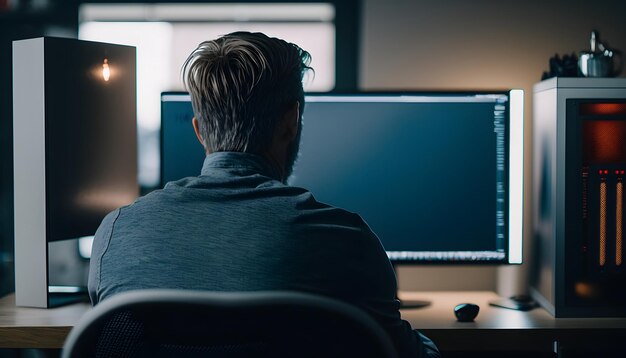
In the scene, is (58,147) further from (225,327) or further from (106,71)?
(225,327)

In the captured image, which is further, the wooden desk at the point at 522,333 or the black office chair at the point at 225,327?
the wooden desk at the point at 522,333

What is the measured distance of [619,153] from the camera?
159 cm

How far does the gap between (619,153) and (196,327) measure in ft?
3.80

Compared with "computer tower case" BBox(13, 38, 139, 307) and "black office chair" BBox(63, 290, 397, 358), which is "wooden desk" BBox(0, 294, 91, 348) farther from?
"black office chair" BBox(63, 290, 397, 358)

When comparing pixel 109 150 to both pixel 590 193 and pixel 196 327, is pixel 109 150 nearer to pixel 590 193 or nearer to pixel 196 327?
pixel 196 327

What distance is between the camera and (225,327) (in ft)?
2.72

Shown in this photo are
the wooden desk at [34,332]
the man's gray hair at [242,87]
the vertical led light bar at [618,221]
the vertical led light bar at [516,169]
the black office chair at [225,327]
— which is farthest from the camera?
the vertical led light bar at [516,169]

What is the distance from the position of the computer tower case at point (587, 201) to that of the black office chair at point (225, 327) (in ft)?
2.78

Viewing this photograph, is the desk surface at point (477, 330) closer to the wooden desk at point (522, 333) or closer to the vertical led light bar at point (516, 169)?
the wooden desk at point (522, 333)

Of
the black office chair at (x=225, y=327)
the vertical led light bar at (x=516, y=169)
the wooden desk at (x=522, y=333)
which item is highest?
the vertical led light bar at (x=516, y=169)

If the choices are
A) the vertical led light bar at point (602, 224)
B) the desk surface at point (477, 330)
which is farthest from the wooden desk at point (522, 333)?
the vertical led light bar at point (602, 224)

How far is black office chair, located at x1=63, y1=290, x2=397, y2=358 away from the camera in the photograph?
0.73m

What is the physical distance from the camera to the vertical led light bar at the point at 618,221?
1.54 metres

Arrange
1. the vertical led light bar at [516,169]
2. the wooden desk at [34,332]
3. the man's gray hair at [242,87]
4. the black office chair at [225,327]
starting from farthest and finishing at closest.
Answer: the vertical led light bar at [516,169], the wooden desk at [34,332], the man's gray hair at [242,87], the black office chair at [225,327]
